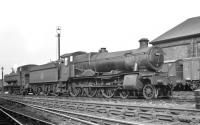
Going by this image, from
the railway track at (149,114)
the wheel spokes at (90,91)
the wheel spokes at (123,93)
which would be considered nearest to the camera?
the railway track at (149,114)

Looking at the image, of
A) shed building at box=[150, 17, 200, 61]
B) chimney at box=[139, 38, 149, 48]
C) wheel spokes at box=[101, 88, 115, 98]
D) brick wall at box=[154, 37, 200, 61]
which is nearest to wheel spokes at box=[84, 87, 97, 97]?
wheel spokes at box=[101, 88, 115, 98]

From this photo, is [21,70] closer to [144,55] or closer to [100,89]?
[100,89]

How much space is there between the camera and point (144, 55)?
15.8 metres

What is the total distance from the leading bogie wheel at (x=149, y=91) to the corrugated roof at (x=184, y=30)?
58.4 ft

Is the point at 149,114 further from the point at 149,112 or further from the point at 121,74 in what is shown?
the point at 121,74

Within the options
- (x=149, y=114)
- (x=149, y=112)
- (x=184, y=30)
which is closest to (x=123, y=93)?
(x=149, y=112)

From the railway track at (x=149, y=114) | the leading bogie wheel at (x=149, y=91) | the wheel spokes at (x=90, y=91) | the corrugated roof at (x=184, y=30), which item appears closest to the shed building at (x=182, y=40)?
the corrugated roof at (x=184, y=30)

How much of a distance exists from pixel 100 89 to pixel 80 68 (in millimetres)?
A: 3153

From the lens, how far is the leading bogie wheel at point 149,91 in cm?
1489

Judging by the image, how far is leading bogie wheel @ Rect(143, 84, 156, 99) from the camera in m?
14.9

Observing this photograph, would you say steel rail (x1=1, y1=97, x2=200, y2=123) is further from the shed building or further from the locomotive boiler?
the shed building

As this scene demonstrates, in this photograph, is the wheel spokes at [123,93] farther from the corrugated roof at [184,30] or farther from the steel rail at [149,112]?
the corrugated roof at [184,30]

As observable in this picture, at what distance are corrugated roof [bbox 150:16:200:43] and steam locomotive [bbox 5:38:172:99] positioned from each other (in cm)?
1597

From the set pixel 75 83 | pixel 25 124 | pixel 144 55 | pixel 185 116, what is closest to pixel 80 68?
pixel 75 83
